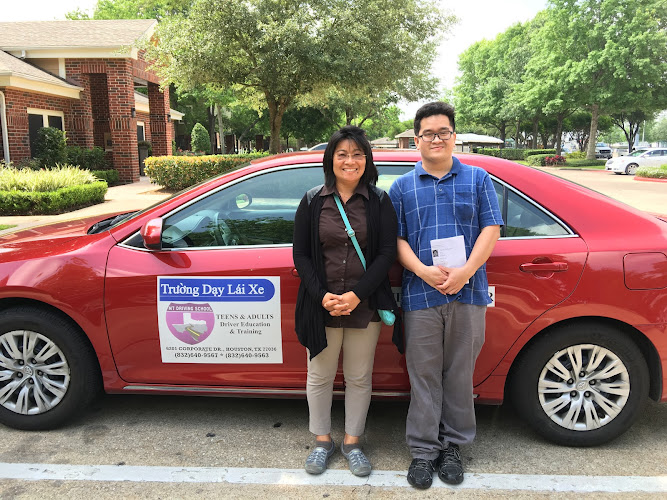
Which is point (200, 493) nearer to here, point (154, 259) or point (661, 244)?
point (154, 259)

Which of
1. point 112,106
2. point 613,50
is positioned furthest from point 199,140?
point 613,50

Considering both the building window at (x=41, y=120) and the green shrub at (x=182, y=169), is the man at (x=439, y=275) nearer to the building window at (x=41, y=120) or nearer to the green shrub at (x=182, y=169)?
the green shrub at (x=182, y=169)

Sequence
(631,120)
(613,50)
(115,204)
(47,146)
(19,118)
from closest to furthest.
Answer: (115,204), (19,118), (47,146), (613,50), (631,120)

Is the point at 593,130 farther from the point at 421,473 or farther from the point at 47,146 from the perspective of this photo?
the point at 421,473

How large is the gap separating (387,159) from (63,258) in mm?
1951

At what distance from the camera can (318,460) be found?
2.81 metres

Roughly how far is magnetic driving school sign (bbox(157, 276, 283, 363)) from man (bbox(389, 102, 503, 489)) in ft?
2.48

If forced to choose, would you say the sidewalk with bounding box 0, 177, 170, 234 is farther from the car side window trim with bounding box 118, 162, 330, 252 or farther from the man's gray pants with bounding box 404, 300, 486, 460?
the man's gray pants with bounding box 404, 300, 486, 460

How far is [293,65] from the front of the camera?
1477 centimetres

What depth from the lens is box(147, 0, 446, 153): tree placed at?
48.0ft

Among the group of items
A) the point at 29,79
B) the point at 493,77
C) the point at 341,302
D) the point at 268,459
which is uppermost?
the point at 493,77

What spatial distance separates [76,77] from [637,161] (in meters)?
27.6

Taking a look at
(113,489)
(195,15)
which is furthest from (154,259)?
(195,15)

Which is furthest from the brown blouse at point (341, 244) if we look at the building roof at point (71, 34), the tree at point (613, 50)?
the tree at point (613, 50)
